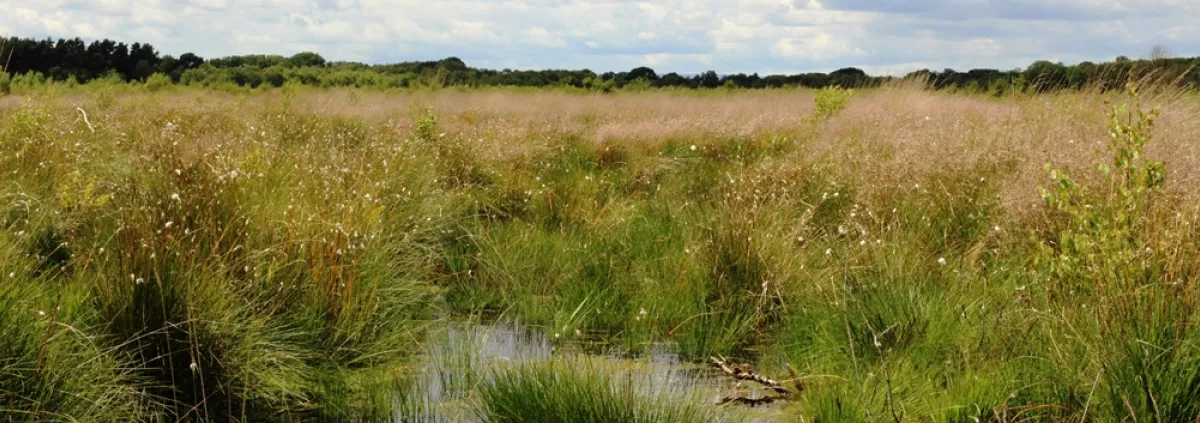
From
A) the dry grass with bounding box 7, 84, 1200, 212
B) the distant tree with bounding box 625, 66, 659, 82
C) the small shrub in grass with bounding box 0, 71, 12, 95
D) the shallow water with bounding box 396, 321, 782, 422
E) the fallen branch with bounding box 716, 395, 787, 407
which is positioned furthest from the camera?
the distant tree with bounding box 625, 66, 659, 82

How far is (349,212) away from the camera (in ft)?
15.4

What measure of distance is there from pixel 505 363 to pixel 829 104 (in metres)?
10.4

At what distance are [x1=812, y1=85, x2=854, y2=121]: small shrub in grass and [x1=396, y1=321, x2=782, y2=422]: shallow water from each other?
28.9 feet

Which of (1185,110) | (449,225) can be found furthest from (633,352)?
(1185,110)

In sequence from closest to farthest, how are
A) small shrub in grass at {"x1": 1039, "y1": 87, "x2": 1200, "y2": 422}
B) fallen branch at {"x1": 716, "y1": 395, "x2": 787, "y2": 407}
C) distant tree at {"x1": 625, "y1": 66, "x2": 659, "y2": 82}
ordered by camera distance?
small shrub in grass at {"x1": 1039, "y1": 87, "x2": 1200, "y2": 422} → fallen branch at {"x1": 716, "y1": 395, "x2": 787, "y2": 407} → distant tree at {"x1": 625, "y1": 66, "x2": 659, "y2": 82}

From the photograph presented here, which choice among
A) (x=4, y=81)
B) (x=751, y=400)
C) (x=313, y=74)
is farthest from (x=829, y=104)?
(x=313, y=74)

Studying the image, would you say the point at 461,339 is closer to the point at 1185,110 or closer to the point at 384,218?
the point at 384,218

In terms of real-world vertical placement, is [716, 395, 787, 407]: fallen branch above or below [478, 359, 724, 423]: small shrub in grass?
below

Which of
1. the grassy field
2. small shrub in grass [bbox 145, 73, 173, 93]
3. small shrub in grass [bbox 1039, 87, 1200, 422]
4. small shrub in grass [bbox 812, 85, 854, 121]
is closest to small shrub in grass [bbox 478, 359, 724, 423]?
the grassy field

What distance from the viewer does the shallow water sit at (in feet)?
11.9

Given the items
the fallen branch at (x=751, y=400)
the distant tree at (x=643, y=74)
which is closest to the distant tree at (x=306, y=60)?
the distant tree at (x=643, y=74)

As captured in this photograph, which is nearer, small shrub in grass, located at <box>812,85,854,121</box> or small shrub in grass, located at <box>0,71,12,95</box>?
small shrub in grass, located at <box>0,71,12,95</box>

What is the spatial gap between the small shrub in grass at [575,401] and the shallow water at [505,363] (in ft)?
0.28

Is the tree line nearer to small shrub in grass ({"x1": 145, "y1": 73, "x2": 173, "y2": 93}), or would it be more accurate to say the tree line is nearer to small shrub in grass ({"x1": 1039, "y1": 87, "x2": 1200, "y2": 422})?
small shrub in grass ({"x1": 145, "y1": 73, "x2": 173, "y2": 93})
